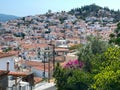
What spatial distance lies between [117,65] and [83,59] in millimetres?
14297

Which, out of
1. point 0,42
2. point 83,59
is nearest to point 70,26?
point 0,42

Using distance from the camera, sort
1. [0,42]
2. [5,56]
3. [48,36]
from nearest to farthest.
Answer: [5,56]
[0,42]
[48,36]

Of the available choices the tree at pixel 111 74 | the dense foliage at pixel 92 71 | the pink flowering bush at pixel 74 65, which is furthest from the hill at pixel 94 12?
the tree at pixel 111 74

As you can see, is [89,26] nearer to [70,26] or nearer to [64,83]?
[70,26]

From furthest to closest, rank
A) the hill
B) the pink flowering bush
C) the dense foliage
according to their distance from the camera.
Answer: the hill
the pink flowering bush
the dense foliage

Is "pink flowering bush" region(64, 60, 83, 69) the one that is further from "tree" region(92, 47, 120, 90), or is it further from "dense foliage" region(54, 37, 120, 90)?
"tree" region(92, 47, 120, 90)

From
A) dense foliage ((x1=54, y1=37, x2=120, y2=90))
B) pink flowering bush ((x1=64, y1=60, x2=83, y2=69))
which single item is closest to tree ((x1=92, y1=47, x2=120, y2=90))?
dense foliage ((x1=54, y1=37, x2=120, y2=90))

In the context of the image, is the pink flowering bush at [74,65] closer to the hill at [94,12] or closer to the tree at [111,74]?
the tree at [111,74]

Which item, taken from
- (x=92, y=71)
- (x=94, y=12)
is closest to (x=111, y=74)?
(x=92, y=71)

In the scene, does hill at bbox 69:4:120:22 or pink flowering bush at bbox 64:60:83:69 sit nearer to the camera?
pink flowering bush at bbox 64:60:83:69

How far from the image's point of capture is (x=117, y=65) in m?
15.4

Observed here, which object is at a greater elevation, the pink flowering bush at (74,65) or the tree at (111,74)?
the tree at (111,74)

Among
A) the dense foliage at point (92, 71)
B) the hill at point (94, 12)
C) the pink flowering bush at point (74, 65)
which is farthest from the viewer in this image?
the hill at point (94, 12)

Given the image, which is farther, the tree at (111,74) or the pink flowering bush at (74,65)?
the pink flowering bush at (74,65)
